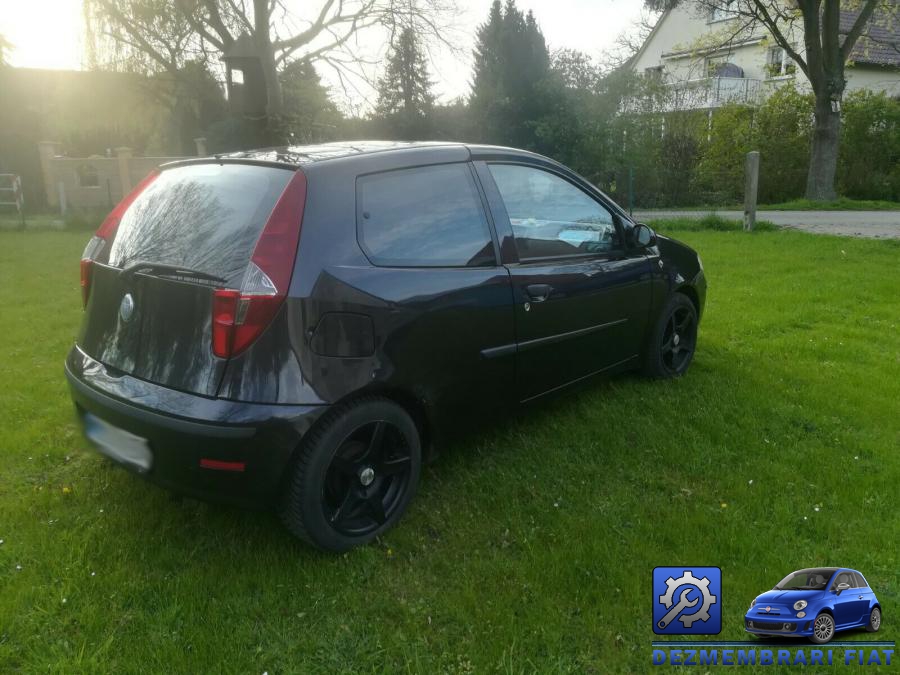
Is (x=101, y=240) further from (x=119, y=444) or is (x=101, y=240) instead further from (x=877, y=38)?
(x=877, y=38)

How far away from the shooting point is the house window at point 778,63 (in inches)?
1064

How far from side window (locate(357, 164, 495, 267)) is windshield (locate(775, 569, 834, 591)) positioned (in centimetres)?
183

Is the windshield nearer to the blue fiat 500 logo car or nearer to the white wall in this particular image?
the blue fiat 500 logo car

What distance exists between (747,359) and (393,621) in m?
3.84

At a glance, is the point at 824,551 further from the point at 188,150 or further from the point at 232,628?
the point at 188,150

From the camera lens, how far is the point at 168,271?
2.74m

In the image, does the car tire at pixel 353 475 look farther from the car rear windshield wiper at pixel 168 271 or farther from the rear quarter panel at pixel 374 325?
the car rear windshield wiper at pixel 168 271

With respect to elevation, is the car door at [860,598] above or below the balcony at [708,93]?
below

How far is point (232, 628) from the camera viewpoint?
2.45 meters

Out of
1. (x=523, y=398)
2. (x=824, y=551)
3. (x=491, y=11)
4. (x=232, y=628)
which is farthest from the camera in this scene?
(x=491, y=11)

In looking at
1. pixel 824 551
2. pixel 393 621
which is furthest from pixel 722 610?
pixel 393 621

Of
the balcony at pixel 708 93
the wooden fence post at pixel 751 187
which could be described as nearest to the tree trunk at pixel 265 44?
the balcony at pixel 708 93

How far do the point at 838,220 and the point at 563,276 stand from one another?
538 inches

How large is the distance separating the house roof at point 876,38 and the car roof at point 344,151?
27587mm
